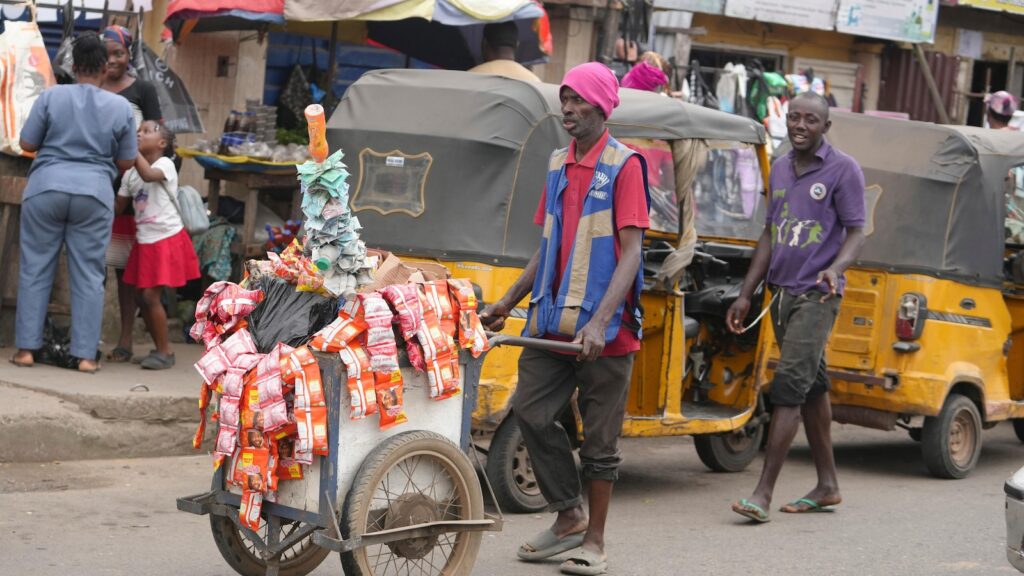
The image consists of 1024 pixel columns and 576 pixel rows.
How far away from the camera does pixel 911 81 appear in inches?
682

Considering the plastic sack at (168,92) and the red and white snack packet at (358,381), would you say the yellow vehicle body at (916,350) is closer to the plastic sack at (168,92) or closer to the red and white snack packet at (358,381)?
the red and white snack packet at (358,381)

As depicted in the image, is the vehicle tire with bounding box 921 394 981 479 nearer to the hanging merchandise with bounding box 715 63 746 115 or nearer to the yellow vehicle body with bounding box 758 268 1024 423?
the yellow vehicle body with bounding box 758 268 1024 423

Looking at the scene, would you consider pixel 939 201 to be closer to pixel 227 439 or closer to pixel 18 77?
pixel 227 439

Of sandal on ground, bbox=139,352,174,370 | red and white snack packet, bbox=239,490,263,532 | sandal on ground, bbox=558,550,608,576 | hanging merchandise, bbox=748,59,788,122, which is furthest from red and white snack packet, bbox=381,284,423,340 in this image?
hanging merchandise, bbox=748,59,788,122

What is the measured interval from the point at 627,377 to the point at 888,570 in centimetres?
154

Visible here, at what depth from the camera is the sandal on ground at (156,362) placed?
28.7 feet

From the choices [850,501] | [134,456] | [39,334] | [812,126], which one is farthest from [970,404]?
[39,334]

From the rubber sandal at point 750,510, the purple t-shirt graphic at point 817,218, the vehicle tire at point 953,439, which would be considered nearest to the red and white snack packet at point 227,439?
the rubber sandal at point 750,510

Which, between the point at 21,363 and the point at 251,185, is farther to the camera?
the point at 251,185

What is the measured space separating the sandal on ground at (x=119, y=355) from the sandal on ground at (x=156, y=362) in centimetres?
15

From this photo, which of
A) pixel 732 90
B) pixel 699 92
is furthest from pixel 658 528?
pixel 732 90

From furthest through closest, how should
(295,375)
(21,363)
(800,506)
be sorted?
1. (21,363)
2. (800,506)
3. (295,375)

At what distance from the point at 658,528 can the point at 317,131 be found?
302 cm

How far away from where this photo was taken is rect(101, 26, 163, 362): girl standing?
28.9 feet
